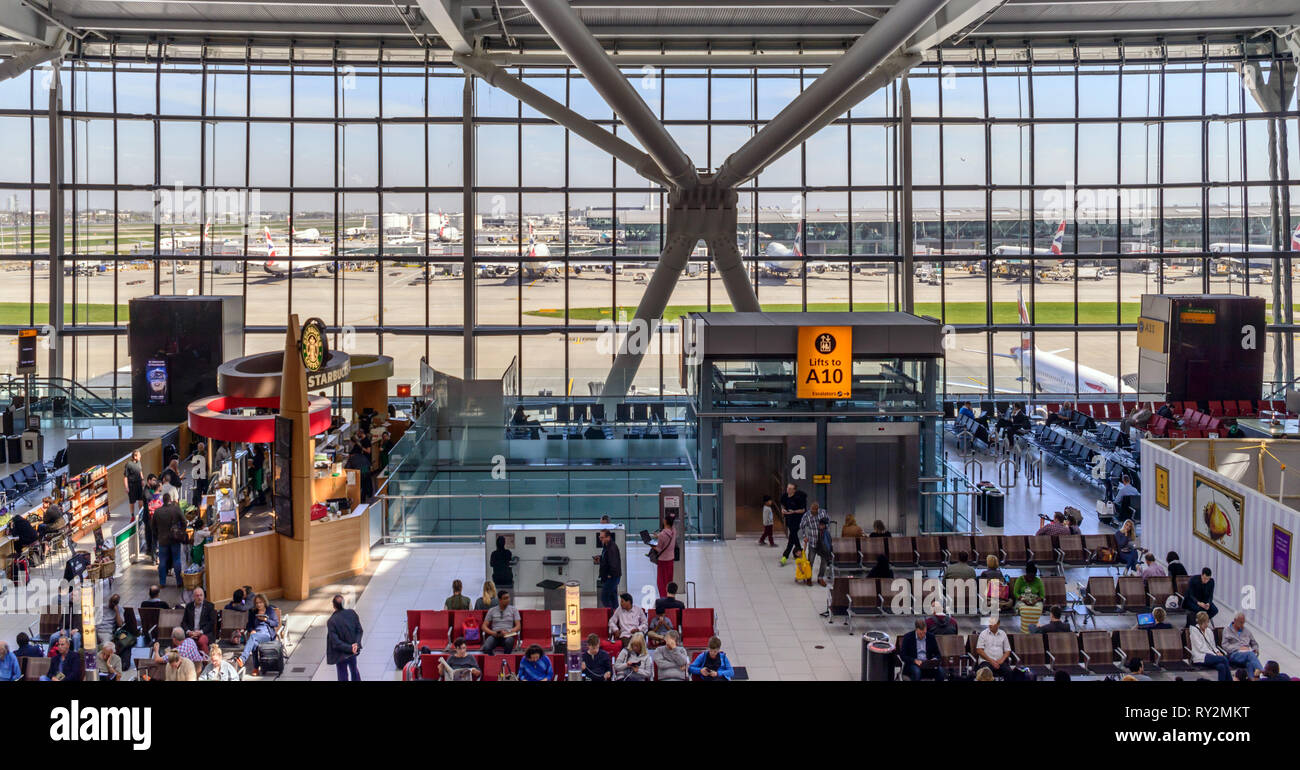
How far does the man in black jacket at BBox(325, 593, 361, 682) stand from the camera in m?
12.3

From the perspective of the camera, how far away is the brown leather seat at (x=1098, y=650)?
13.0 metres

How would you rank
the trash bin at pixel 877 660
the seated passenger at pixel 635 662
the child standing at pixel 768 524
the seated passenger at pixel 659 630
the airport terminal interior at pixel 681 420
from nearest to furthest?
the seated passenger at pixel 635 662 → the trash bin at pixel 877 660 → the seated passenger at pixel 659 630 → the airport terminal interior at pixel 681 420 → the child standing at pixel 768 524

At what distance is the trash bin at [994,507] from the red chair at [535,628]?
10.2 metres

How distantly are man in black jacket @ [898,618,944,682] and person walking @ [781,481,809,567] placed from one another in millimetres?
5765

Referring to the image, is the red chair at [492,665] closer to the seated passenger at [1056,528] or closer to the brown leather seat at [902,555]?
the brown leather seat at [902,555]

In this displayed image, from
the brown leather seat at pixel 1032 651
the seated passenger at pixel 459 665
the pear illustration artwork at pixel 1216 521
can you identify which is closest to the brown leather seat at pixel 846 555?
the brown leather seat at pixel 1032 651

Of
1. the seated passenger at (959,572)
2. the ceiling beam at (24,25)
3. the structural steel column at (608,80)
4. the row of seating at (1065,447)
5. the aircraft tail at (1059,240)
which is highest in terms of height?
the ceiling beam at (24,25)

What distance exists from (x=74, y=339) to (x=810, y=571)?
24.4 metres

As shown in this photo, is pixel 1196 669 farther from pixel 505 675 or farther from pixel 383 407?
pixel 383 407

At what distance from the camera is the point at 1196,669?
12984 mm

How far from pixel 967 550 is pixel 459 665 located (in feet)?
28.2

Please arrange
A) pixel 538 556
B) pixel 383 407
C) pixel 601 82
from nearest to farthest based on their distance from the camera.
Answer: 1. pixel 538 556
2. pixel 601 82
3. pixel 383 407

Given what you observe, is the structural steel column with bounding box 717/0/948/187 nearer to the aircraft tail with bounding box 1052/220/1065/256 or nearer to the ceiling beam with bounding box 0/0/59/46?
the aircraft tail with bounding box 1052/220/1065/256
